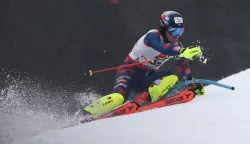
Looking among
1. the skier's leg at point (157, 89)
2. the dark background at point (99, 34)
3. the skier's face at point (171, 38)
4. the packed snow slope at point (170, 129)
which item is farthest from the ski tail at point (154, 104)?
the dark background at point (99, 34)

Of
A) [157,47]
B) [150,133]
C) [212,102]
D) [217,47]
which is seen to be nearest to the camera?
[150,133]

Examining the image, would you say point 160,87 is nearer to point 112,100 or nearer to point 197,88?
point 197,88

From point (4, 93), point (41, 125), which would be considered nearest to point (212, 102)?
point (41, 125)

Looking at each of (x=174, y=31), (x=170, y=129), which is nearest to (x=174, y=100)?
(x=174, y=31)

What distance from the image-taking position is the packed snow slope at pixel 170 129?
4141mm

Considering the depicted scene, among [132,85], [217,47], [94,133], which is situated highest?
[94,133]

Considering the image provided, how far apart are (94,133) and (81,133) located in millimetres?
136

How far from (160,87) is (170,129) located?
5.70 ft

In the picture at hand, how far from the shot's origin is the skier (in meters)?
5.98

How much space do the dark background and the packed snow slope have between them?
437cm

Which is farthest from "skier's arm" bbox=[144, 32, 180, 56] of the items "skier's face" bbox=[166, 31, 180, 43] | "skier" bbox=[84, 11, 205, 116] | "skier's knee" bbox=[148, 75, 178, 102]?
"skier's knee" bbox=[148, 75, 178, 102]

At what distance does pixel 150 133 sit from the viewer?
4.27 meters

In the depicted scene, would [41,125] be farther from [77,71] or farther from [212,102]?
[77,71]

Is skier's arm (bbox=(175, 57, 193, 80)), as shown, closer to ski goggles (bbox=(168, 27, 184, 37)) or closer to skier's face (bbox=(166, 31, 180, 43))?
skier's face (bbox=(166, 31, 180, 43))
